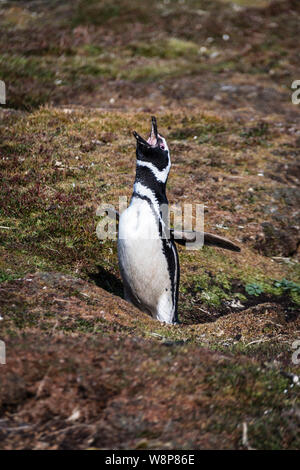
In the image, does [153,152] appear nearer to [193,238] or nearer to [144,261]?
[144,261]

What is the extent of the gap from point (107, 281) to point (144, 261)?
119 cm

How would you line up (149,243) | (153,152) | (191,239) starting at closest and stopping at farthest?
(149,243)
(153,152)
(191,239)

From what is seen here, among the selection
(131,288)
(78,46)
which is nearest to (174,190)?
(131,288)

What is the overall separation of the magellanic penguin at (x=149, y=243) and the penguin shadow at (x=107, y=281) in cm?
46

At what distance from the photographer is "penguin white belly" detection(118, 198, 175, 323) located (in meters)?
6.63

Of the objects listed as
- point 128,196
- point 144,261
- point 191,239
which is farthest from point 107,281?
point 128,196

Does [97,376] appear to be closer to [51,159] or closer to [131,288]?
[131,288]

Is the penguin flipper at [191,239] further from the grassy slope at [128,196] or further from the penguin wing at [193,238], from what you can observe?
the grassy slope at [128,196]

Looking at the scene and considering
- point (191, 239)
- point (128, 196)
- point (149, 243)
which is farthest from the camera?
point (128, 196)

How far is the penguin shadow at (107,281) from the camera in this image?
7541 mm

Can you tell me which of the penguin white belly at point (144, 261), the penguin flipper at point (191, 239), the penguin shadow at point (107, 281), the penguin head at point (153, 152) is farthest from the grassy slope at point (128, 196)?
the penguin head at point (153, 152)

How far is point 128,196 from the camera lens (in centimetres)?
984

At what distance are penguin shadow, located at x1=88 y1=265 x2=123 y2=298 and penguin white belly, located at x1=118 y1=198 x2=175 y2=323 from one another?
0.56 meters

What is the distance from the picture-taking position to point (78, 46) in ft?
65.8
